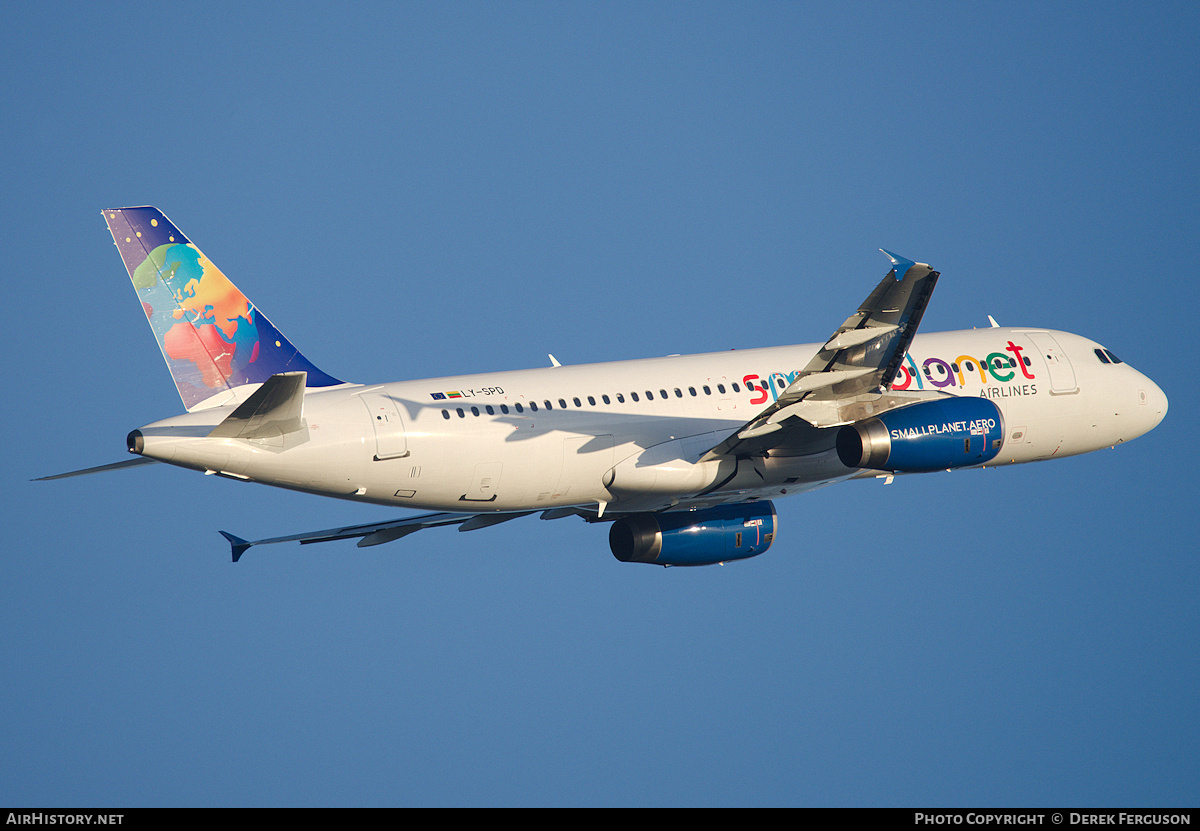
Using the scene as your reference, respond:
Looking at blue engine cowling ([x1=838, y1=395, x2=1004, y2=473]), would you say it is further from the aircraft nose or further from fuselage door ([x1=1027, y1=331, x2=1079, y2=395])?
the aircraft nose

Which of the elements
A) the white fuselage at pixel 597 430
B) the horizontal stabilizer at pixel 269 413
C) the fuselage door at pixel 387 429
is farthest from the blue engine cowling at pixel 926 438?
the horizontal stabilizer at pixel 269 413

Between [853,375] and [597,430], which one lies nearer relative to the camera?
[853,375]

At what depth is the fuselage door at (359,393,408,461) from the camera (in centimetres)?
2925

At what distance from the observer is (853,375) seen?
29719mm

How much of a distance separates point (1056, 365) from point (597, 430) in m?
12.6

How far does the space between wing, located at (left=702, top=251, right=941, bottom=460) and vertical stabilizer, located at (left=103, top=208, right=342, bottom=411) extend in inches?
376

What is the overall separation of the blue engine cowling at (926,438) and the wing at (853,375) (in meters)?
0.47

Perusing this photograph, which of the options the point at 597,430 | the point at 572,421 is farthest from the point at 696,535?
the point at 572,421

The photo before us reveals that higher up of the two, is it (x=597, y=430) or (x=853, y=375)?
(x=853, y=375)

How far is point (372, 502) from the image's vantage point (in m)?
30.3

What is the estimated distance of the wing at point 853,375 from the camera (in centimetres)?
2752

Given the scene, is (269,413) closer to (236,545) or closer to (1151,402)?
(236,545)

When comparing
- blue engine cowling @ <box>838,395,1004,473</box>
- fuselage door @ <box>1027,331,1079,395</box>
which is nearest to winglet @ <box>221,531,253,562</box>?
blue engine cowling @ <box>838,395,1004,473</box>
